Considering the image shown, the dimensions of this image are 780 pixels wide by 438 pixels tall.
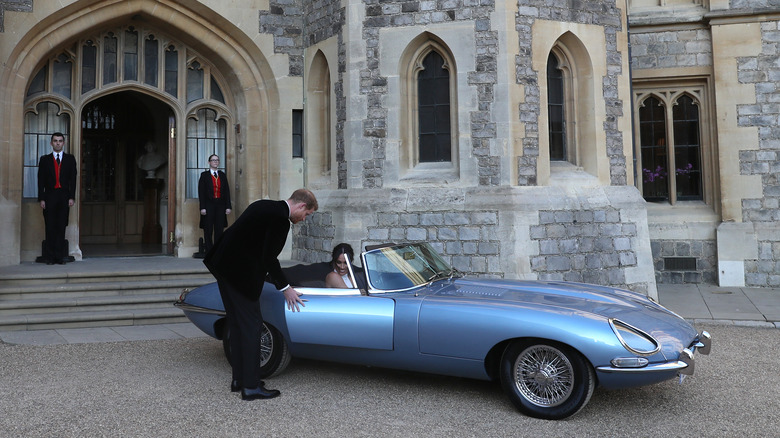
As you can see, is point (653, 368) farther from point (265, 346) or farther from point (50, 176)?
point (50, 176)

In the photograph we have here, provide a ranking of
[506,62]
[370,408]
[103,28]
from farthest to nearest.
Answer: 1. [103,28]
2. [506,62]
3. [370,408]

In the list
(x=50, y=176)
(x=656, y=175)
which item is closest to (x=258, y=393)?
(x=50, y=176)

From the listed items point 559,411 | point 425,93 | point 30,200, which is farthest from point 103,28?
point 559,411

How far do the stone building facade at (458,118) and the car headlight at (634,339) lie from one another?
13.7ft

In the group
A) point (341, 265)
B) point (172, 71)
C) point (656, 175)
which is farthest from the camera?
point (656, 175)

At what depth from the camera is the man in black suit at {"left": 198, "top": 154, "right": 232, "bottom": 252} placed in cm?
995

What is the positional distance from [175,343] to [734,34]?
9.83m

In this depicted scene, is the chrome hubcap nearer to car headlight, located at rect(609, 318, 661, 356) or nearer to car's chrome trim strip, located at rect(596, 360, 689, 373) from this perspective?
car's chrome trim strip, located at rect(596, 360, 689, 373)

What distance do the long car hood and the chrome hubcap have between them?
278 millimetres

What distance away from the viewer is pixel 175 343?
6.29m

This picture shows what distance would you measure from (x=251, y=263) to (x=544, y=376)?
2040 millimetres

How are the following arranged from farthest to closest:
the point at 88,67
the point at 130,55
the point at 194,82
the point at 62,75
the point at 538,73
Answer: the point at 194,82 < the point at 130,55 < the point at 88,67 < the point at 62,75 < the point at 538,73

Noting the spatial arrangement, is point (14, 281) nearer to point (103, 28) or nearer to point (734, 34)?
point (103, 28)

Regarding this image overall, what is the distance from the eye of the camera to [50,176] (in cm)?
896
